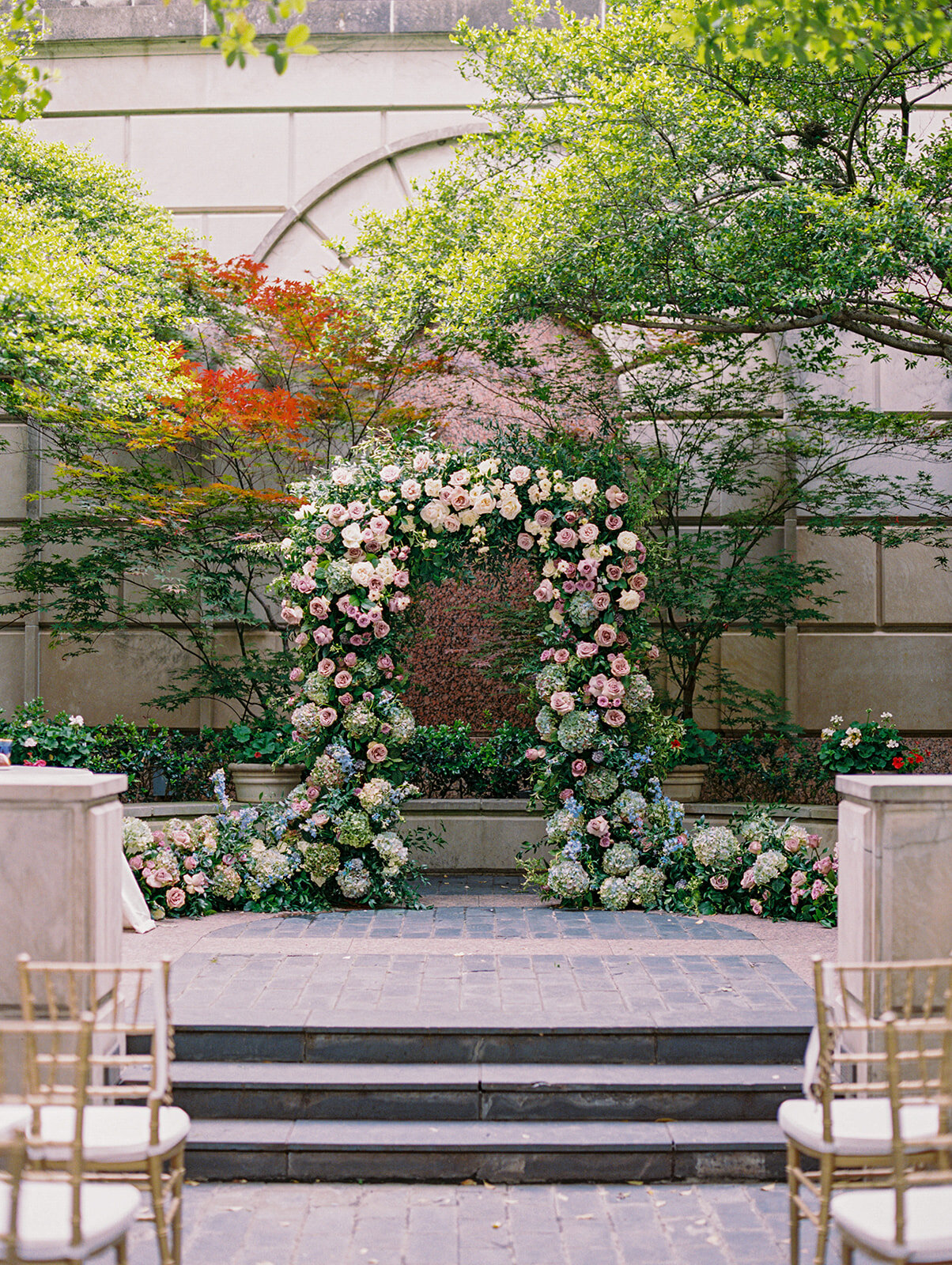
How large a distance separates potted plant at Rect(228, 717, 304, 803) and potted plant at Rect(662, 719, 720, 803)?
3.28 meters

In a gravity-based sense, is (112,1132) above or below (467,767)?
below

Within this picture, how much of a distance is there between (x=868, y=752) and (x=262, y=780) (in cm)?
510

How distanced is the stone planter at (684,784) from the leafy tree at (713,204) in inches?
147

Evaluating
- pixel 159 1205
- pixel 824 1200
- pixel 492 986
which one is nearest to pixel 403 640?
pixel 492 986

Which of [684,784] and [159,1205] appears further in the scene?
[684,784]

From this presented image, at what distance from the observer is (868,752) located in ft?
26.3

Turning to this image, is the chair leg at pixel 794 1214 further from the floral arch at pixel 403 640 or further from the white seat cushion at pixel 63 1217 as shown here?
the floral arch at pixel 403 640

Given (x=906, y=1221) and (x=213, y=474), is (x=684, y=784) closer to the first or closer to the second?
(x=213, y=474)

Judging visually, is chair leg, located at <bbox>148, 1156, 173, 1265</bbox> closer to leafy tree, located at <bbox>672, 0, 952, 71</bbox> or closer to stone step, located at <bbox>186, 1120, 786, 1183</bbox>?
stone step, located at <bbox>186, 1120, 786, 1183</bbox>

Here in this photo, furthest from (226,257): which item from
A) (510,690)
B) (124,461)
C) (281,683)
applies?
(510,690)

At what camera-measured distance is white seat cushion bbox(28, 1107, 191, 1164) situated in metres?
2.83

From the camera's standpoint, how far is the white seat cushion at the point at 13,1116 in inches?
108

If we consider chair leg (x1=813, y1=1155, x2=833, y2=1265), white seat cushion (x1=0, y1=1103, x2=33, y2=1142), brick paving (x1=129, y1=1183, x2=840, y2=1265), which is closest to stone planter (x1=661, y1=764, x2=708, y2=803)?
brick paving (x1=129, y1=1183, x2=840, y2=1265)

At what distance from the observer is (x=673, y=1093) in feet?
14.3
